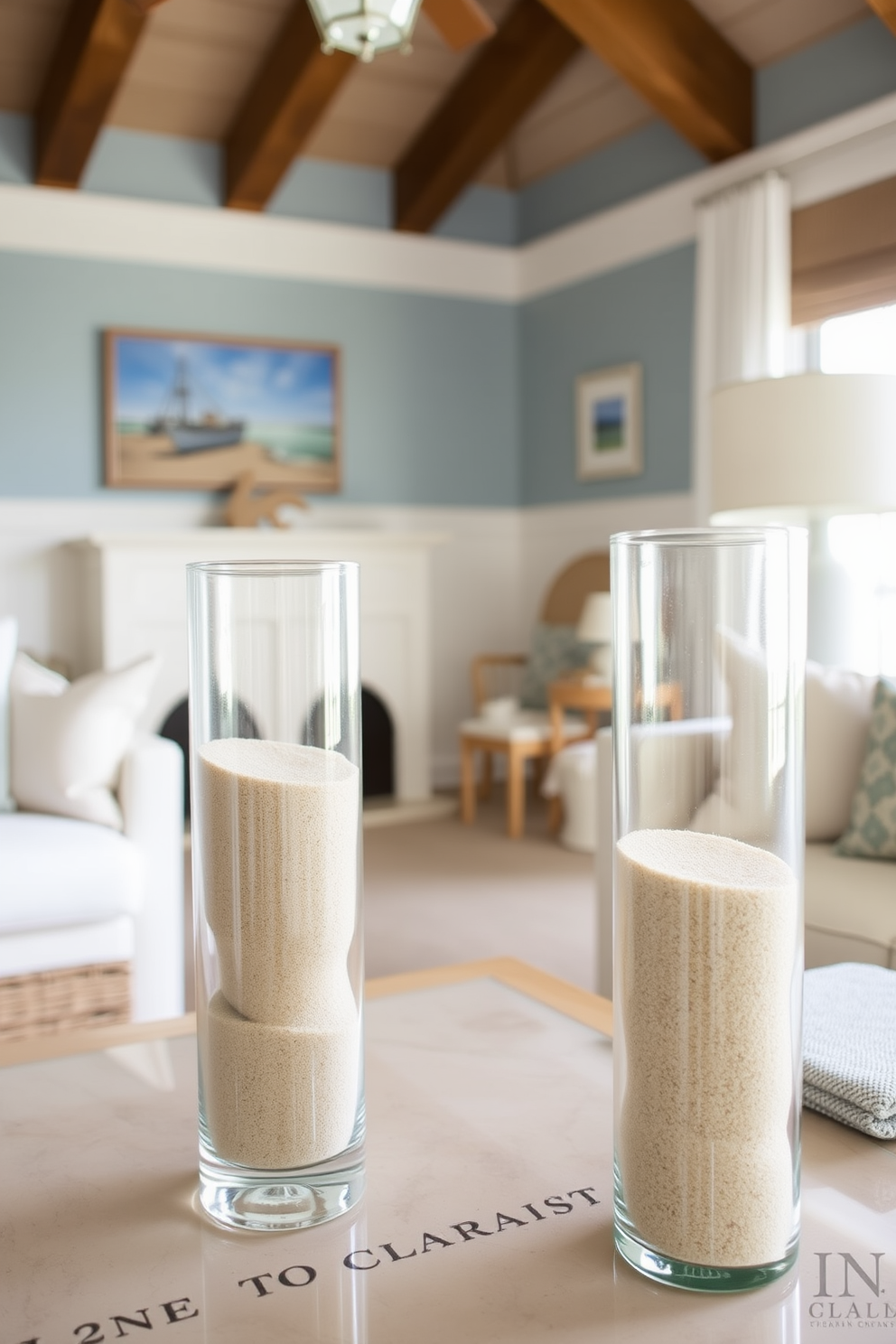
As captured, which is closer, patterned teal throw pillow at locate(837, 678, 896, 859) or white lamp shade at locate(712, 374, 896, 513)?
patterned teal throw pillow at locate(837, 678, 896, 859)

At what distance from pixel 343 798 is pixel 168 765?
2.05 metres

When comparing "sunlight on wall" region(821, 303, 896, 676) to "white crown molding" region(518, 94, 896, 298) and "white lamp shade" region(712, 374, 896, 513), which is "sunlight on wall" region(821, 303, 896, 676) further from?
"white lamp shade" region(712, 374, 896, 513)

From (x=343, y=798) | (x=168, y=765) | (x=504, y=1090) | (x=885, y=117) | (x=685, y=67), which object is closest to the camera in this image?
(x=343, y=798)

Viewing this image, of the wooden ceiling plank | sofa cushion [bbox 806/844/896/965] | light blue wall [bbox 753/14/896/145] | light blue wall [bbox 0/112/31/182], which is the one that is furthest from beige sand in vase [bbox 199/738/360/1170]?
light blue wall [bbox 0/112/31/182]

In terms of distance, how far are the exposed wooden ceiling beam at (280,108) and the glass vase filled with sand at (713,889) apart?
496 centimetres

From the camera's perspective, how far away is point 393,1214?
2.93ft

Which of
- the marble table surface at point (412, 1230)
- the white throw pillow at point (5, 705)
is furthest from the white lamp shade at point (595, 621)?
the marble table surface at point (412, 1230)

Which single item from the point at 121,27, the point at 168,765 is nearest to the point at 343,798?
the point at 168,765

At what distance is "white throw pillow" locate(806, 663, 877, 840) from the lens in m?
2.71

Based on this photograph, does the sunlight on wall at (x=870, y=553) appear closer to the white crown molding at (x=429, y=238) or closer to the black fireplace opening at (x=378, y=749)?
the white crown molding at (x=429, y=238)

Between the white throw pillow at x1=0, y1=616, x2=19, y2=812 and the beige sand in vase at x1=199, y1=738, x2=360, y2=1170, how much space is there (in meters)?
2.15

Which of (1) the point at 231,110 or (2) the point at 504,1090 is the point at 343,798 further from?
(1) the point at 231,110

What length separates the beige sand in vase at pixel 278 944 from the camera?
2.73 feet

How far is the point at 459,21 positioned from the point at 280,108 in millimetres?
1767
